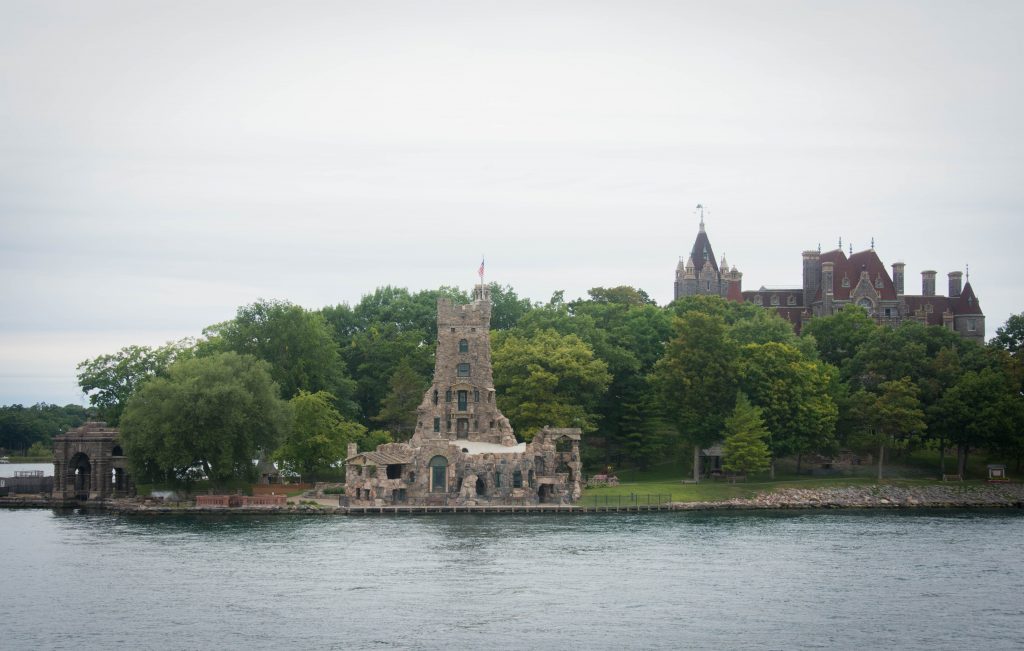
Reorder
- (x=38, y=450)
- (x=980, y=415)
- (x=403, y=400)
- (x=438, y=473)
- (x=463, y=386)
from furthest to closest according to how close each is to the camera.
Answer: (x=38, y=450)
(x=403, y=400)
(x=463, y=386)
(x=980, y=415)
(x=438, y=473)

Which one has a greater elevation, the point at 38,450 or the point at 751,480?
the point at 751,480

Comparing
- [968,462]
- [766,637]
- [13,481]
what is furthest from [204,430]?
[968,462]

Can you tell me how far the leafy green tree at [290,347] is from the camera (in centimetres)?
11038

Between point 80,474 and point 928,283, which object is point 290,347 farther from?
point 928,283

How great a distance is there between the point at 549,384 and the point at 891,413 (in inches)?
1095

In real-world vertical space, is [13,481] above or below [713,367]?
below

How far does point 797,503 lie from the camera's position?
Result: 93.1m

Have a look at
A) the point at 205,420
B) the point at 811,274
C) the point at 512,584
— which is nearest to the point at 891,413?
the point at 512,584

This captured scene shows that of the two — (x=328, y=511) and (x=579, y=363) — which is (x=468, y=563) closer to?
(x=328, y=511)

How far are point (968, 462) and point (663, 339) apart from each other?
29.5 metres

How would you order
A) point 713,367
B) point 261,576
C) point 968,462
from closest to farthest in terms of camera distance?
1. point 261,576
2. point 713,367
3. point 968,462

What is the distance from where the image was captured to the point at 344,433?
10150 centimetres

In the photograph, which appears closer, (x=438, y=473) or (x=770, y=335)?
(x=438, y=473)

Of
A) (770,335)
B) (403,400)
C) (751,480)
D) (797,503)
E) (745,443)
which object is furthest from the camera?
(770,335)
